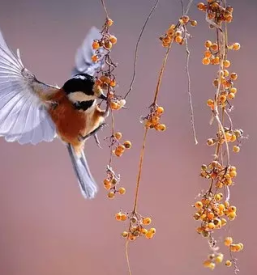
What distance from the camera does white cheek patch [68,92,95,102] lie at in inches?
34.9

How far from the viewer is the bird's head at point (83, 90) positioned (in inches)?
33.2

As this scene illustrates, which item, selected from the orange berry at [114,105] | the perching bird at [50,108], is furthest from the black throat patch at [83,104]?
the orange berry at [114,105]

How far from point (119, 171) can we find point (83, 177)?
31.4 inches

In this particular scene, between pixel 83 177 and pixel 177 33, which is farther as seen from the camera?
pixel 83 177

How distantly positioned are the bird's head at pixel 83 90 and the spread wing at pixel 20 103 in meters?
0.06

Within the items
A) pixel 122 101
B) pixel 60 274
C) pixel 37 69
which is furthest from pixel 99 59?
pixel 60 274

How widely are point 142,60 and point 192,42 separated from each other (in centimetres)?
19

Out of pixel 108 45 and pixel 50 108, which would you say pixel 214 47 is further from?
pixel 50 108

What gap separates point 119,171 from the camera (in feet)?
6.09

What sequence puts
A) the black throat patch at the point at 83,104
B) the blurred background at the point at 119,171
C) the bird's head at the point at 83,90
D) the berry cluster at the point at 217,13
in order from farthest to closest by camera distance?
the blurred background at the point at 119,171
the black throat patch at the point at 83,104
the bird's head at the point at 83,90
the berry cluster at the point at 217,13

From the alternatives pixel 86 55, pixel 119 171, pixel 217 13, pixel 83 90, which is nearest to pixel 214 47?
pixel 217 13

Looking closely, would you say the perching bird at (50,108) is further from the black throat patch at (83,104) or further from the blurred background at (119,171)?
the blurred background at (119,171)

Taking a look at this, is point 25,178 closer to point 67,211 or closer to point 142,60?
point 67,211

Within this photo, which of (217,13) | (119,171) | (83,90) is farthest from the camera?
(119,171)
